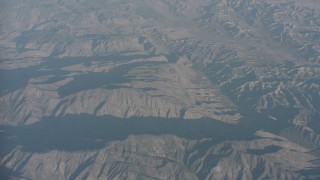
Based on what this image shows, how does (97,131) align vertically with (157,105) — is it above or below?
below

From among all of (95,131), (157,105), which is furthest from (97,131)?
(157,105)

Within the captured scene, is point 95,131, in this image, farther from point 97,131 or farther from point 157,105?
point 157,105

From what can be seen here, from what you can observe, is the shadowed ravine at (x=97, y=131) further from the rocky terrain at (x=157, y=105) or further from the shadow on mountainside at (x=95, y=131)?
the rocky terrain at (x=157, y=105)

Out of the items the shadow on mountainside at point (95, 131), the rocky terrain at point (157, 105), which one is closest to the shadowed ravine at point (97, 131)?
the shadow on mountainside at point (95, 131)

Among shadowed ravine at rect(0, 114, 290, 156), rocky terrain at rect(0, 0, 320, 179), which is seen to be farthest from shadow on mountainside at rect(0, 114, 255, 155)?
rocky terrain at rect(0, 0, 320, 179)

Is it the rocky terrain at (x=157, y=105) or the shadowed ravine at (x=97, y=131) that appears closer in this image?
the rocky terrain at (x=157, y=105)

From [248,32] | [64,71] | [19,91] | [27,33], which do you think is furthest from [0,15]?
[248,32]

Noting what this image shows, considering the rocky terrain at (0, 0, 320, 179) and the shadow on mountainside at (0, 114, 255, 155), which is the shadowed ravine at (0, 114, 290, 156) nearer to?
the shadow on mountainside at (0, 114, 255, 155)

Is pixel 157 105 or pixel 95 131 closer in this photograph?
pixel 95 131
